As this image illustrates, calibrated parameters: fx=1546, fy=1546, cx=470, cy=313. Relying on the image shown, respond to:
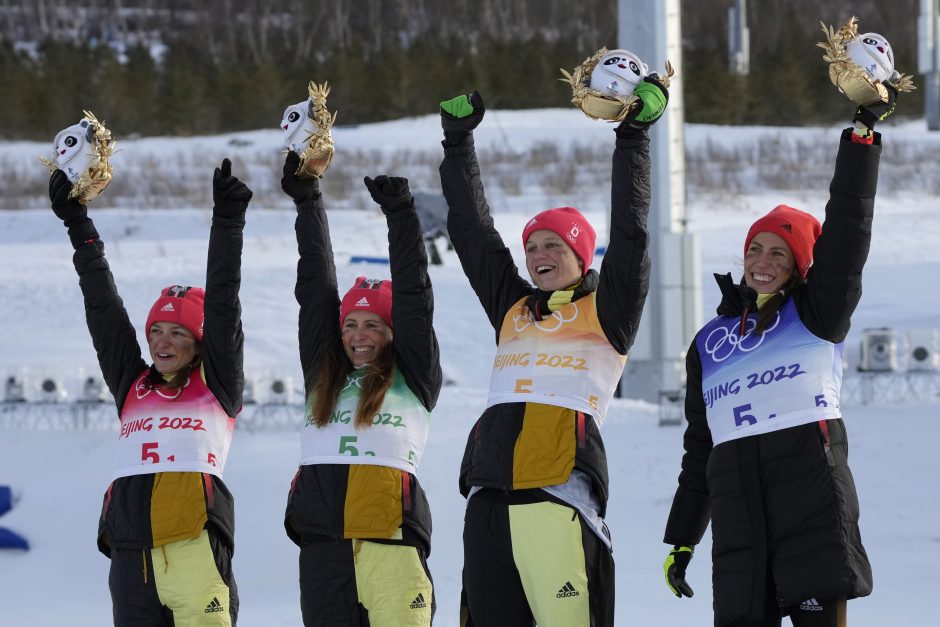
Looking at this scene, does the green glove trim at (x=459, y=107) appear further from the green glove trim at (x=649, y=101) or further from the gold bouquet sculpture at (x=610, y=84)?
the green glove trim at (x=649, y=101)

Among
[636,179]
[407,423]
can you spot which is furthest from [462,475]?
[636,179]

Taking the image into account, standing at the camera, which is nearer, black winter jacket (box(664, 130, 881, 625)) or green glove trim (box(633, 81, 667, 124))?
black winter jacket (box(664, 130, 881, 625))

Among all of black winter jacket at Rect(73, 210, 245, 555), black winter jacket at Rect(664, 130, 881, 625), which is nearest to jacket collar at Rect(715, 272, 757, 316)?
black winter jacket at Rect(664, 130, 881, 625)

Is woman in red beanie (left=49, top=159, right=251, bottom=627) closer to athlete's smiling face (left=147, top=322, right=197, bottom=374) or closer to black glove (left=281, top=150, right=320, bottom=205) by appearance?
athlete's smiling face (left=147, top=322, right=197, bottom=374)

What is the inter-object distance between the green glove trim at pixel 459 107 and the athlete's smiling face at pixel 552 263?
1.72ft

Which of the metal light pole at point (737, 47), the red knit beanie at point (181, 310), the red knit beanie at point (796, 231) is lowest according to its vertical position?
the red knit beanie at point (181, 310)

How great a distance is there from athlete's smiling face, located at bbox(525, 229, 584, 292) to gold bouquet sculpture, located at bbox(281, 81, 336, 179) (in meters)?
0.94

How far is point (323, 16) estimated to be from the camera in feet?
187

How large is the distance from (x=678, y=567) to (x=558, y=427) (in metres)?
0.58

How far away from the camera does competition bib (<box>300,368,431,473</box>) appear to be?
4.96m

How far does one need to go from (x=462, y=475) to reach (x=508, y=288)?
2.13 feet

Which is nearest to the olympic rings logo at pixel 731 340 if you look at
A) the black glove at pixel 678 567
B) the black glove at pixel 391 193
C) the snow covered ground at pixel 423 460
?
the black glove at pixel 678 567

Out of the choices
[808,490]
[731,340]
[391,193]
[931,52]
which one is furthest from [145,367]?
[931,52]

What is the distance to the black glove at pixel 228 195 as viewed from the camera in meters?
5.17
